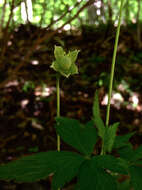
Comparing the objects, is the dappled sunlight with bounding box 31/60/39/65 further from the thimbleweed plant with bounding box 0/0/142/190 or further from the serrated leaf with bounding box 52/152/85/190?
the serrated leaf with bounding box 52/152/85/190

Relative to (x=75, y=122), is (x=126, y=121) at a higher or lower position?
lower

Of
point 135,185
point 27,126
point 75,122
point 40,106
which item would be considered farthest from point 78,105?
point 135,185

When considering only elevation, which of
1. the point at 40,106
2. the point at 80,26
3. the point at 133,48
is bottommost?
the point at 40,106

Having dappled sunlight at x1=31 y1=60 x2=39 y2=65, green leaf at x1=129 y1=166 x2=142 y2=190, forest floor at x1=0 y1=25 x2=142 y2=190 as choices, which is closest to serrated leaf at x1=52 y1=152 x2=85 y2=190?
green leaf at x1=129 y1=166 x2=142 y2=190

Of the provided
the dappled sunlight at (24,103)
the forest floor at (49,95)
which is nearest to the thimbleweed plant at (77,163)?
the forest floor at (49,95)

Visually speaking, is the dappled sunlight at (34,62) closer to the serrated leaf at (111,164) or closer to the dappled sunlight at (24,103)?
the dappled sunlight at (24,103)

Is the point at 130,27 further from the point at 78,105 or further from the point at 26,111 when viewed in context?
the point at 26,111
